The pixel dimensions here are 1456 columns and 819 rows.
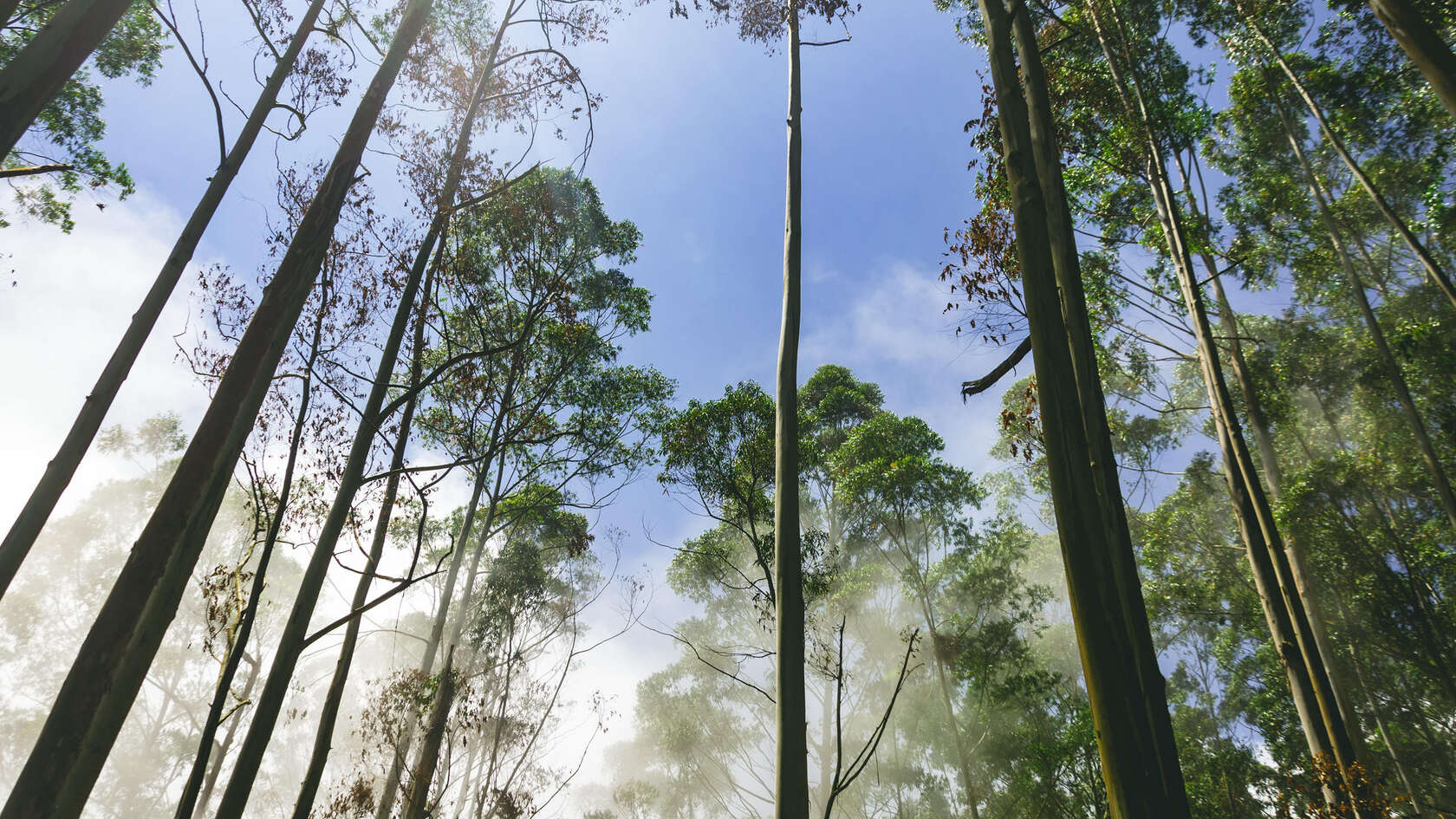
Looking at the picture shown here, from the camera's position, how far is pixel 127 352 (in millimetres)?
3666

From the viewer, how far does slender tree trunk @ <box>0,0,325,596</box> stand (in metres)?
3.10

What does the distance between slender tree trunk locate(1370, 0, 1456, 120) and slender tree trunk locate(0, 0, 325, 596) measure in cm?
632

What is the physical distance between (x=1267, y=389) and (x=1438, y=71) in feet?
31.7

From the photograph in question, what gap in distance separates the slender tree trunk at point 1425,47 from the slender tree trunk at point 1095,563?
88.1 inches

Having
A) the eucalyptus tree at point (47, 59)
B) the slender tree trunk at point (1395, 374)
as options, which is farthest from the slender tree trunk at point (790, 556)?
Result: the slender tree trunk at point (1395, 374)

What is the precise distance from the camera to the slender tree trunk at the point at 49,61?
6.32ft

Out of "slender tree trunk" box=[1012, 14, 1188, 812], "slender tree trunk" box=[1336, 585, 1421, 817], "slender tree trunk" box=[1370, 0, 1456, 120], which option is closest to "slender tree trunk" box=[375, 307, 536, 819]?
"slender tree trunk" box=[1012, 14, 1188, 812]

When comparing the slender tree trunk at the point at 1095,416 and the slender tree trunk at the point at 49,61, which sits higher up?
the slender tree trunk at the point at 49,61

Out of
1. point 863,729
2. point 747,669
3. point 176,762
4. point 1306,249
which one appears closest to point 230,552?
point 176,762

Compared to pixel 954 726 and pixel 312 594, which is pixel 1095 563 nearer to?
pixel 312 594

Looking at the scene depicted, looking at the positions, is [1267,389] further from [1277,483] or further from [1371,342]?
[1371,342]

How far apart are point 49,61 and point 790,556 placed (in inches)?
135

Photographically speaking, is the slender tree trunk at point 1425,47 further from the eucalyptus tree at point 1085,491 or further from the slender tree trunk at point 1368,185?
the slender tree trunk at point 1368,185

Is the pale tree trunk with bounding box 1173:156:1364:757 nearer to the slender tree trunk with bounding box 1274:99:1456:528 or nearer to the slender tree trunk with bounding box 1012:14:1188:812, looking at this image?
the slender tree trunk with bounding box 1274:99:1456:528
